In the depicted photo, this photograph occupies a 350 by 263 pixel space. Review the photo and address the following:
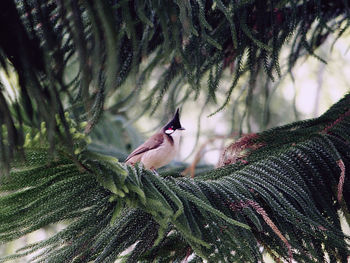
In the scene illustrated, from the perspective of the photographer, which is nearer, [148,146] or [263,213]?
[263,213]

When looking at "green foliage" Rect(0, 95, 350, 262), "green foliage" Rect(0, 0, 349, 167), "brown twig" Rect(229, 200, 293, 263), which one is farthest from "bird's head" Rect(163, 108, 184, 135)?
"brown twig" Rect(229, 200, 293, 263)

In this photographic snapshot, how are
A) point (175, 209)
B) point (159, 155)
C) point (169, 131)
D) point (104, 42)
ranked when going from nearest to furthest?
point (104, 42) → point (175, 209) → point (159, 155) → point (169, 131)

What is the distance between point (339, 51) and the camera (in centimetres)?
698

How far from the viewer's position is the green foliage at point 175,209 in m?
1.41

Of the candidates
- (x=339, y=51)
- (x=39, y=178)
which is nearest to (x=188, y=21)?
(x=39, y=178)

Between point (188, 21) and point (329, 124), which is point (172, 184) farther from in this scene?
point (329, 124)

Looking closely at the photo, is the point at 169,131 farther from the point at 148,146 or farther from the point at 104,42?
the point at 104,42

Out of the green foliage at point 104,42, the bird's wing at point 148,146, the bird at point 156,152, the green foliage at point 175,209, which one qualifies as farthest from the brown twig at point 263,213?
the bird's wing at point 148,146

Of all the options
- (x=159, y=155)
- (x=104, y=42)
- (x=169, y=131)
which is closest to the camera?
(x=104, y=42)

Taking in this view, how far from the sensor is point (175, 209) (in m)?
1.48

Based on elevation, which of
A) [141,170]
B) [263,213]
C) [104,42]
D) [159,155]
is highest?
[104,42]

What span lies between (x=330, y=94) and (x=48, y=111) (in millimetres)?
6349

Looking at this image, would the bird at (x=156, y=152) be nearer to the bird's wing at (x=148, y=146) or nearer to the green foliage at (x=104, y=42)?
the bird's wing at (x=148, y=146)

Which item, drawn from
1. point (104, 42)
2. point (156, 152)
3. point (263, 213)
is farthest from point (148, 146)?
point (104, 42)
